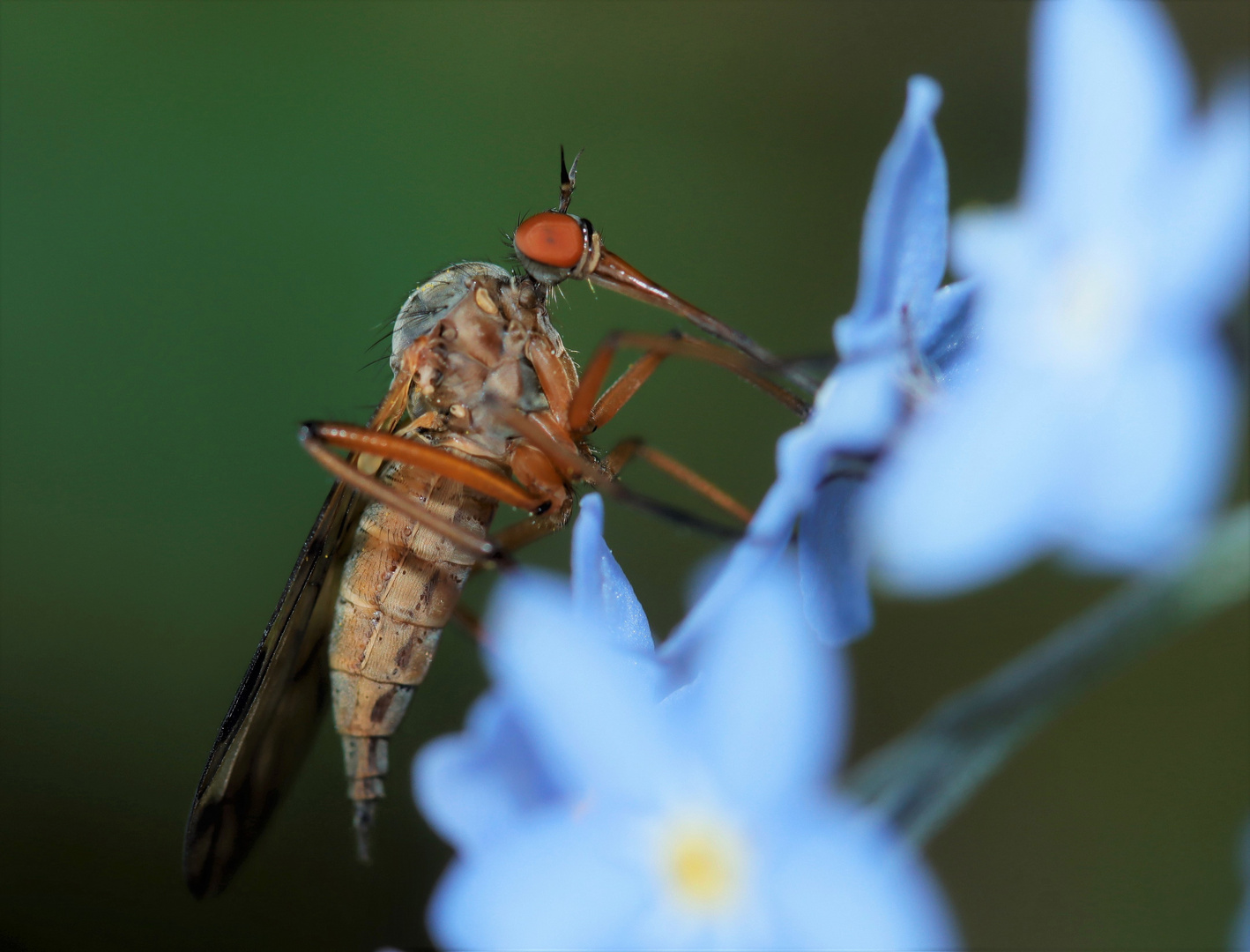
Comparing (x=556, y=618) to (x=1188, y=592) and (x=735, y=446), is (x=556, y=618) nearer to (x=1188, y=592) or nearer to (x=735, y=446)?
(x=1188, y=592)

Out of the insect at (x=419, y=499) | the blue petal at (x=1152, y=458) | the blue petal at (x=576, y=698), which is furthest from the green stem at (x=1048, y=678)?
the insect at (x=419, y=499)

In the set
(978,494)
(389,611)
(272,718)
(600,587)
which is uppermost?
(978,494)

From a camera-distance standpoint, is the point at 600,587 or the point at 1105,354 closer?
the point at 1105,354

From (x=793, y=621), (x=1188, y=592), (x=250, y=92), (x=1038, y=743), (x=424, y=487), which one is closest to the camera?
(x=1188, y=592)

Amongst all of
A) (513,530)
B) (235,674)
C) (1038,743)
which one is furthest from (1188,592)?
(235,674)

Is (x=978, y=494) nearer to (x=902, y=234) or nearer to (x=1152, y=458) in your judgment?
(x=1152, y=458)

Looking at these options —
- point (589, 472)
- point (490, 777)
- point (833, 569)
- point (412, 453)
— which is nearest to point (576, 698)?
point (490, 777)

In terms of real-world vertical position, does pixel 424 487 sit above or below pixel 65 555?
above

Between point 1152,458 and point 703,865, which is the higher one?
point 1152,458
